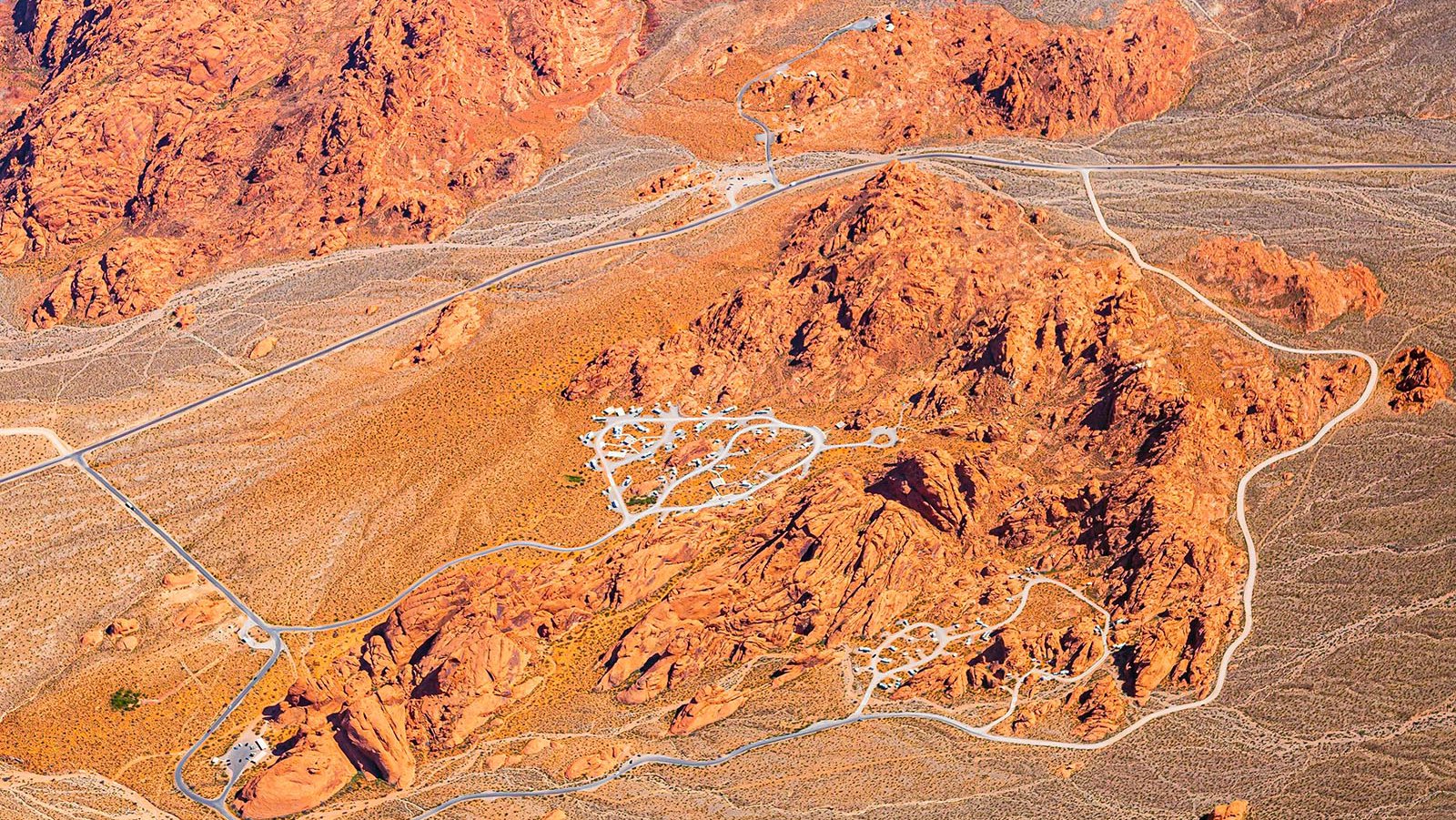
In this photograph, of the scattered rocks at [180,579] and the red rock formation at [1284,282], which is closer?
the scattered rocks at [180,579]

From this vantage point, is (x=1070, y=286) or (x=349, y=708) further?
(x=1070, y=286)

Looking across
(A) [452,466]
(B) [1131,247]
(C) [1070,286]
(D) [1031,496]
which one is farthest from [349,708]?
(B) [1131,247]

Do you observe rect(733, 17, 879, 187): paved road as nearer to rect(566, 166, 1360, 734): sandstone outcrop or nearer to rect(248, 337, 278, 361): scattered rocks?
rect(566, 166, 1360, 734): sandstone outcrop

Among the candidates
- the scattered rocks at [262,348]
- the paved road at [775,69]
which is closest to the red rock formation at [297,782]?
the scattered rocks at [262,348]

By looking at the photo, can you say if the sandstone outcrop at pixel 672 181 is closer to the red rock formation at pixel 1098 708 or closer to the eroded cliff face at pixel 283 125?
the eroded cliff face at pixel 283 125

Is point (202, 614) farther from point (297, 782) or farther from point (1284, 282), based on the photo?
point (1284, 282)

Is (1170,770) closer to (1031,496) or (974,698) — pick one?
(974,698)
